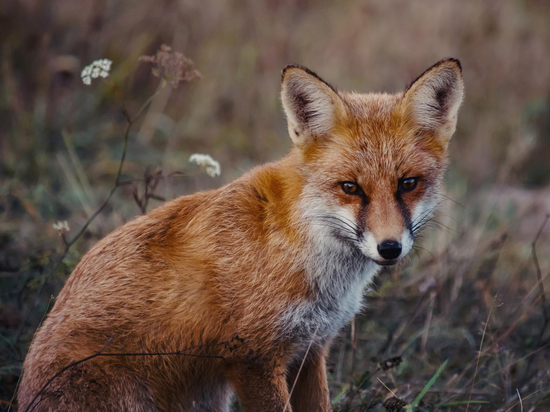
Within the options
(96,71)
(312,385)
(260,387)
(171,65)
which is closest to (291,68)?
(171,65)

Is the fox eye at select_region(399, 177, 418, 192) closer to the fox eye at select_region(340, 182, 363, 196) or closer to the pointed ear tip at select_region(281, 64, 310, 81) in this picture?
the fox eye at select_region(340, 182, 363, 196)

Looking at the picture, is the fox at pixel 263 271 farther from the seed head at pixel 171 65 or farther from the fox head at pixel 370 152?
the seed head at pixel 171 65

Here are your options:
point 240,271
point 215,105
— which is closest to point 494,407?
point 240,271

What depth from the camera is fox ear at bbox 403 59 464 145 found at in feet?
11.5

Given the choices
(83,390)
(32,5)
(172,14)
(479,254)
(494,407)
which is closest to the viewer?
(83,390)

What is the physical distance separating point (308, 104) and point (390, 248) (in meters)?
1.09

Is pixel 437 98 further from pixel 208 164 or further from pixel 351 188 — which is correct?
pixel 208 164

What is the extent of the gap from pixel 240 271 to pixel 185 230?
506mm

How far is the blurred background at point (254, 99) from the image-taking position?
681cm

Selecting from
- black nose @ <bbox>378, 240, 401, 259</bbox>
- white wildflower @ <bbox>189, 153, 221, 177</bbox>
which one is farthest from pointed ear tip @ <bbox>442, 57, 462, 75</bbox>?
white wildflower @ <bbox>189, 153, 221, 177</bbox>

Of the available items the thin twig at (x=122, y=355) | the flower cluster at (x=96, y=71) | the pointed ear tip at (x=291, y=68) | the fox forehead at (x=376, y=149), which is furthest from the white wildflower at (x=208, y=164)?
the thin twig at (x=122, y=355)

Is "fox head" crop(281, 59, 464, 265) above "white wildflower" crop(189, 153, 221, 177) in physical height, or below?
above

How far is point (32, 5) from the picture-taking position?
870 cm

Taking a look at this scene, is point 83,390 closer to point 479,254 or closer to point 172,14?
point 479,254
